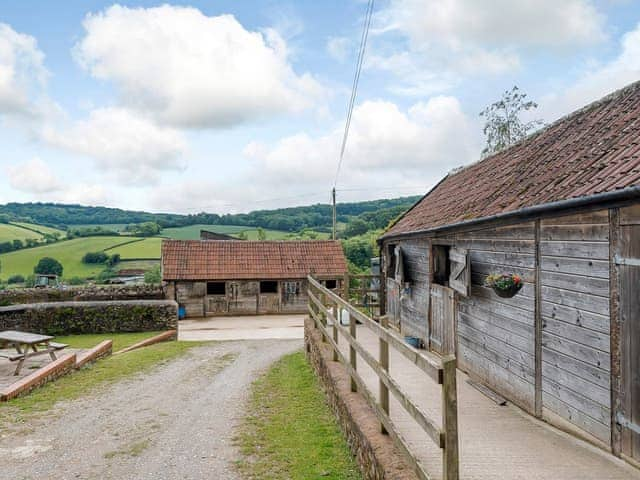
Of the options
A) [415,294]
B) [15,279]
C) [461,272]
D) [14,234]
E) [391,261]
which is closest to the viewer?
[461,272]

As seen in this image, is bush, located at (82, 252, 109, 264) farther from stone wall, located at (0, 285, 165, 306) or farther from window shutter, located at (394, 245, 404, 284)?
window shutter, located at (394, 245, 404, 284)

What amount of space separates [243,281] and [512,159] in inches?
699

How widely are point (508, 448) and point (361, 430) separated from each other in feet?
4.48

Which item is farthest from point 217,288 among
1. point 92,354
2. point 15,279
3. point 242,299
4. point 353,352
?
point 15,279

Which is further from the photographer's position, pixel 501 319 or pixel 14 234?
pixel 14 234

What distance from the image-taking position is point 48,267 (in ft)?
164

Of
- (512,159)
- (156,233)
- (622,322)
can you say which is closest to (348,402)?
(622,322)

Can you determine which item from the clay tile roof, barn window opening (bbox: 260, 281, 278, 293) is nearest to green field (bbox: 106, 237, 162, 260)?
barn window opening (bbox: 260, 281, 278, 293)

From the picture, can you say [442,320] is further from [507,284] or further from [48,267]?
[48,267]

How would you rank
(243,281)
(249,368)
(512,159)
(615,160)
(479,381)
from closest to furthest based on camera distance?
(615,160) < (479,381) < (512,159) < (249,368) < (243,281)

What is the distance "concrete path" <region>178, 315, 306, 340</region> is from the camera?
18000mm

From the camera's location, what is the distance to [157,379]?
9719 millimetres

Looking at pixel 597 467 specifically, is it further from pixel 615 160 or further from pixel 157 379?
pixel 157 379

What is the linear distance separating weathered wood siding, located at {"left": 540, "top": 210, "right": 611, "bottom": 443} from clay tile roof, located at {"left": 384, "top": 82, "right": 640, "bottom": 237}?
0.38 metres
